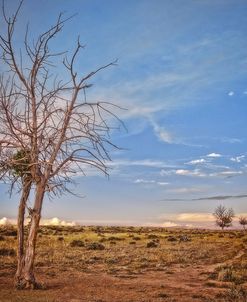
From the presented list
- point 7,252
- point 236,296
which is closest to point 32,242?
point 236,296

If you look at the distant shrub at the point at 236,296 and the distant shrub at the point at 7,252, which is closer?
the distant shrub at the point at 236,296

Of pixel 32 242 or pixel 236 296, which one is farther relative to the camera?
pixel 32 242

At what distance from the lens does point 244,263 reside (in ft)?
84.7

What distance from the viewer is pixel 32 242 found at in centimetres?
1595

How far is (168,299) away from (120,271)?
8.94 metres

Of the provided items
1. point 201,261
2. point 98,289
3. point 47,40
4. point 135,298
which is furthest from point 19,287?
point 201,261

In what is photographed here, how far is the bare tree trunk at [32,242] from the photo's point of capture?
52.3 ft

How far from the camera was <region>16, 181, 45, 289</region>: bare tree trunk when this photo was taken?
52.3ft

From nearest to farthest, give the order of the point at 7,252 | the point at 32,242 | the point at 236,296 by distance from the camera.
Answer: the point at 236,296
the point at 32,242
the point at 7,252

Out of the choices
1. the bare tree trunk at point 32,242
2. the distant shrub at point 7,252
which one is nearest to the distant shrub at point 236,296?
the bare tree trunk at point 32,242

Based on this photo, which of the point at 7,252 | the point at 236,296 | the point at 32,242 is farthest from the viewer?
the point at 7,252

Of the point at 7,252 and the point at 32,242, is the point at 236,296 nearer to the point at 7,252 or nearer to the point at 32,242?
the point at 32,242

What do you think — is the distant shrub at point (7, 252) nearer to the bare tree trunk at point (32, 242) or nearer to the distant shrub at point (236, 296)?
the bare tree trunk at point (32, 242)

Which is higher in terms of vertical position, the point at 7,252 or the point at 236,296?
the point at 7,252
